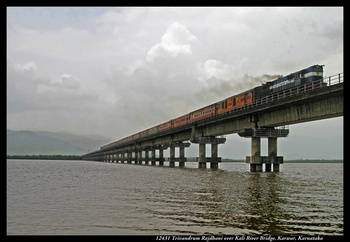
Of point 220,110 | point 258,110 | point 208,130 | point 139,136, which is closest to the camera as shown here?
point 258,110

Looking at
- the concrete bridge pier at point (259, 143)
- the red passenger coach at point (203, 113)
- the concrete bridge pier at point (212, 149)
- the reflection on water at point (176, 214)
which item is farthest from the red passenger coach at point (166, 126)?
the reflection on water at point (176, 214)

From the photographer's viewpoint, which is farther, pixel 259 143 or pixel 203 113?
pixel 203 113

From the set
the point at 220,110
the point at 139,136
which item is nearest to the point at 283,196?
the point at 220,110

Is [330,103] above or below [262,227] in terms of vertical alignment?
above

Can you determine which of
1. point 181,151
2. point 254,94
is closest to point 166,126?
point 181,151

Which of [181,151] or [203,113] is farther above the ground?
[203,113]

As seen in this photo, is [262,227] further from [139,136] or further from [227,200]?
[139,136]

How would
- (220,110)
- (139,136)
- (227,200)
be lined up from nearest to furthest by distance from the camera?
(227,200), (220,110), (139,136)

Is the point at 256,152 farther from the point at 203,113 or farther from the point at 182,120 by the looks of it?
the point at 182,120

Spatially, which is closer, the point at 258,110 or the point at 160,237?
the point at 160,237

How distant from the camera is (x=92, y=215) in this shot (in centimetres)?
1407

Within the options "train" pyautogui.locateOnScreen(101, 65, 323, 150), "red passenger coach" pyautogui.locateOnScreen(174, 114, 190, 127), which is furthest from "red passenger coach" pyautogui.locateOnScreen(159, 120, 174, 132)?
"train" pyautogui.locateOnScreen(101, 65, 323, 150)

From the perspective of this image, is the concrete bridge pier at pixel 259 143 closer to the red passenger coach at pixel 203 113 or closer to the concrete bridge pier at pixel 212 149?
the red passenger coach at pixel 203 113

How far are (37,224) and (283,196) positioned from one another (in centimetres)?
1447
